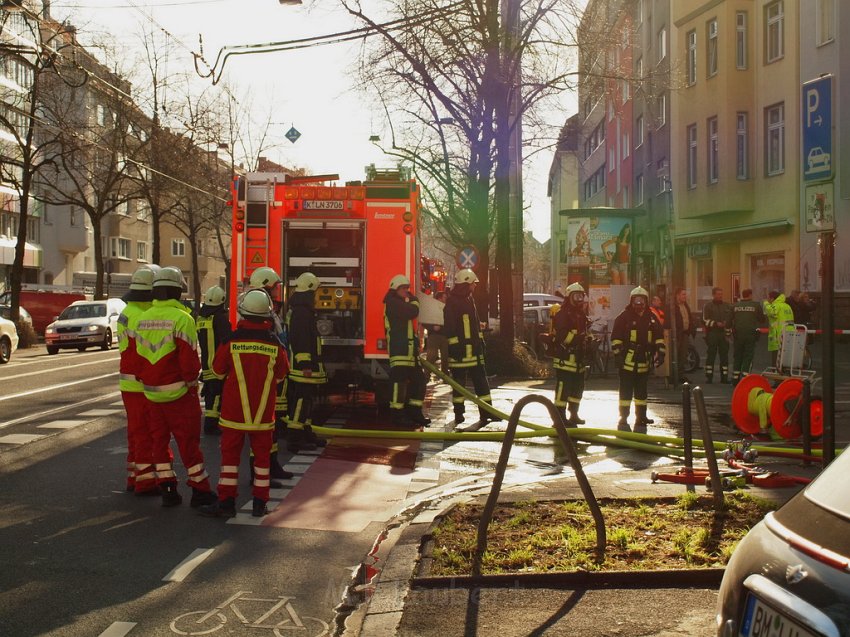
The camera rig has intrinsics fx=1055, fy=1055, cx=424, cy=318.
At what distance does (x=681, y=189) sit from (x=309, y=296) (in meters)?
26.2

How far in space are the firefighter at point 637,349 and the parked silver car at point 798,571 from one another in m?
9.96

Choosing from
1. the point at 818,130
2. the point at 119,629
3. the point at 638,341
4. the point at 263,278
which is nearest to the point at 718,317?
the point at 638,341

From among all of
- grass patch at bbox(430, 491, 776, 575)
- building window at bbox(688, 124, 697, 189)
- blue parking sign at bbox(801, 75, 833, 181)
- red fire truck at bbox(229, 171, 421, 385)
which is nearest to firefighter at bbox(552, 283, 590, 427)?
red fire truck at bbox(229, 171, 421, 385)

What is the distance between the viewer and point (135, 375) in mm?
7988

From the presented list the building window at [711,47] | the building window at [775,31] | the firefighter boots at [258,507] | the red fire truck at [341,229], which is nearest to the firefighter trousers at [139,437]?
the firefighter boots at [258,507]

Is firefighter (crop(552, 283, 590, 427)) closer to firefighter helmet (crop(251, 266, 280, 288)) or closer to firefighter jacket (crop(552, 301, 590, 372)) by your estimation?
firefighter jacket (crop(552, 301, 590, 372))

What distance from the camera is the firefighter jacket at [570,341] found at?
13.2 meters

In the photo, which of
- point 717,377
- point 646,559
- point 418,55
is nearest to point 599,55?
point 418,55

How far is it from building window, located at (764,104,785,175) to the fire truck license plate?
19.7m

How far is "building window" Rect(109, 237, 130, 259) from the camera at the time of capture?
65438 millimetres

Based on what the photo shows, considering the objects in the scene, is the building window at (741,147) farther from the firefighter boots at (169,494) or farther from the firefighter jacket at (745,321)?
the firefighter boots at (169,494)

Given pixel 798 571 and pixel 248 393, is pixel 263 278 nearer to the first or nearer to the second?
pixel 248 393

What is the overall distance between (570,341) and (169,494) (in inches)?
256

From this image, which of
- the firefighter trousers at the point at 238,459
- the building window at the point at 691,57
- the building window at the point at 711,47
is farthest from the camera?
the building window at the point at 691,57
